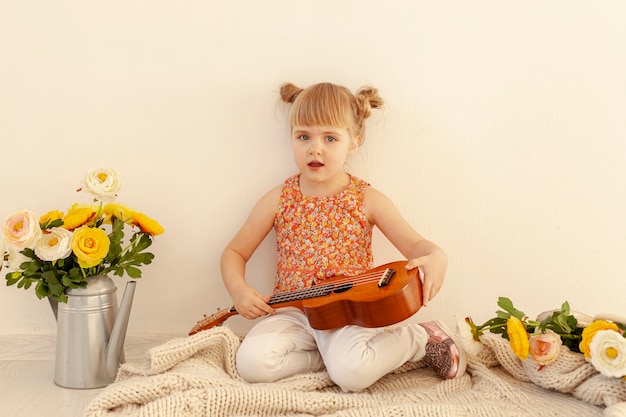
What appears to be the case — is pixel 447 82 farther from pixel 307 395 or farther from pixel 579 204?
pixel 307 395

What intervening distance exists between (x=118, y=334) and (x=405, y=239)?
0.67 metres

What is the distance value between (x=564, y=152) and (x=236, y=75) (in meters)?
0.85

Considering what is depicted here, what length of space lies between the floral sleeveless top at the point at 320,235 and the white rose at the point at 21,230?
1.80ft

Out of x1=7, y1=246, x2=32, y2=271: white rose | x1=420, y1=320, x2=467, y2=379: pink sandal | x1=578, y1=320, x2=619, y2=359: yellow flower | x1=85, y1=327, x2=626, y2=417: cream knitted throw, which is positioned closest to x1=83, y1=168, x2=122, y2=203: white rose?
x1=7, y1=246, x2=32, y2=271: white rose

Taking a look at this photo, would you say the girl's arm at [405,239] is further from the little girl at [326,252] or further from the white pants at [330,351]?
the white pants at [330,351]

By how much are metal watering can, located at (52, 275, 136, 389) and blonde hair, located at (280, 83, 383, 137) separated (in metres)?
0.54

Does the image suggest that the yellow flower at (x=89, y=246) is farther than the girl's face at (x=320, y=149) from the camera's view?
No

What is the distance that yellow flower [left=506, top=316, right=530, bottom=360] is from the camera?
4.14 feet

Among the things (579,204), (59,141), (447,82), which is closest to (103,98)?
(59,141)

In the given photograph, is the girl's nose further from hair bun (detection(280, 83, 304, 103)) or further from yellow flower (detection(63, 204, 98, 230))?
yellow flower (detection(63, 204, 98, 230))

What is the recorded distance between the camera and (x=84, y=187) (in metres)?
1.42

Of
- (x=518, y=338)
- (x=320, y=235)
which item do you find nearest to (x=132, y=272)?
(x=320, y=235)

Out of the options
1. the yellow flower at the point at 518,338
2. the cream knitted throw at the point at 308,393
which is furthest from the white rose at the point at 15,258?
the yellow flower at the point at 518,338

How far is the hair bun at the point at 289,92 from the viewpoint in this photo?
1.59 meters
